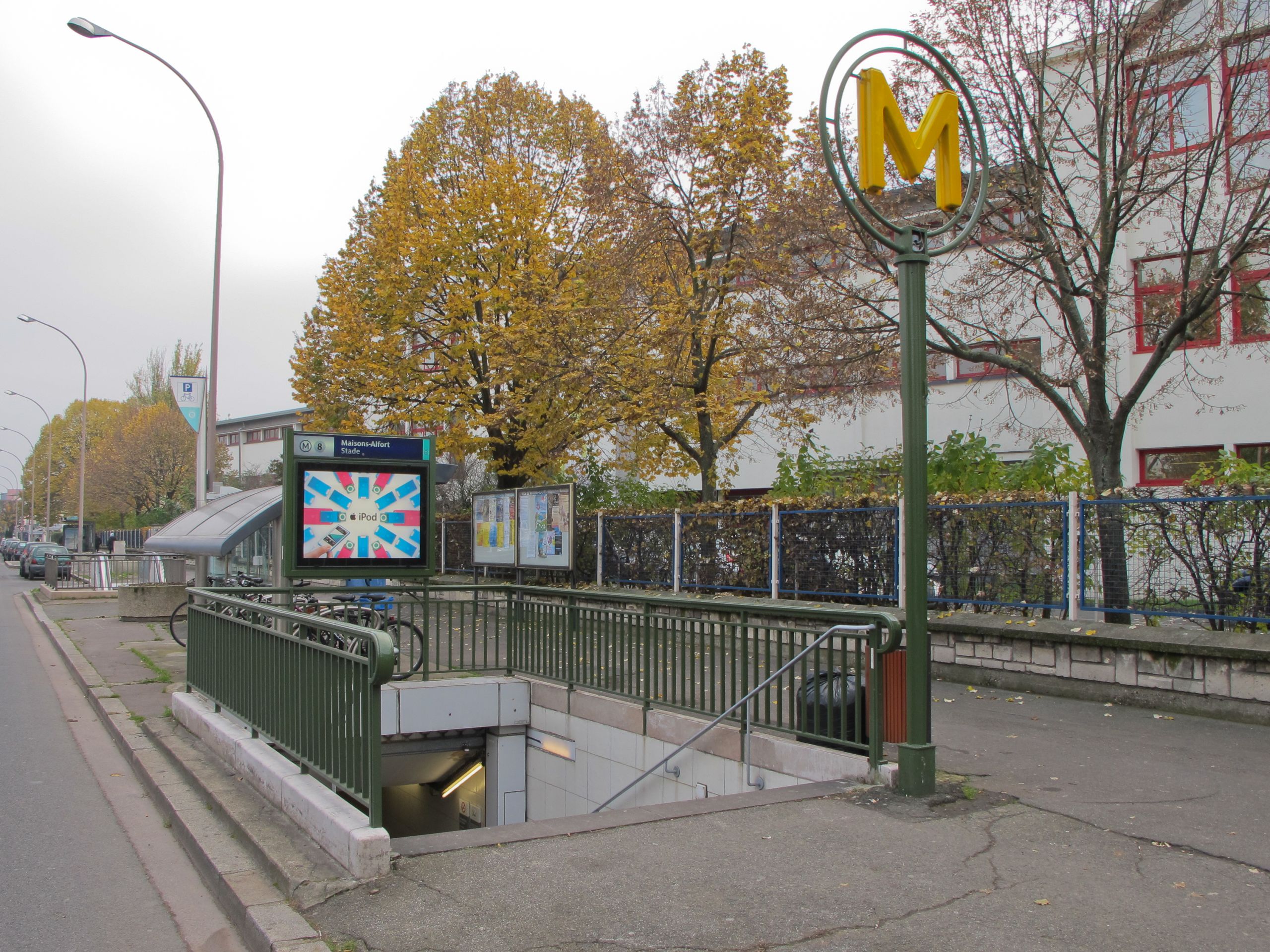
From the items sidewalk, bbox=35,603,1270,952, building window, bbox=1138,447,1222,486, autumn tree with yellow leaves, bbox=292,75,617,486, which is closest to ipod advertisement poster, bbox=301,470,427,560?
sidewalk, bbox=35,603,1270,952

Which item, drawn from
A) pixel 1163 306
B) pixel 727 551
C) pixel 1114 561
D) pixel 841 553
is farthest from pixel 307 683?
pixel 1163 306

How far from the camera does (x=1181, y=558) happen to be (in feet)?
30.9

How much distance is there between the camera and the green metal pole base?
5875mm

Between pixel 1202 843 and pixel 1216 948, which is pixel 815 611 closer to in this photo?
pixel 1202 843

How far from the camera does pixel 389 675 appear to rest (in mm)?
4547

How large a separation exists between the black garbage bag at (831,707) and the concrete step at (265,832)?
130 inches

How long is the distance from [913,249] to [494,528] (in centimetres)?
1340

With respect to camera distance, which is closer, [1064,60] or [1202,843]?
[1202,843]

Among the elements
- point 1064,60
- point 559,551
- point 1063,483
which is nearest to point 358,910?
point 1063,483

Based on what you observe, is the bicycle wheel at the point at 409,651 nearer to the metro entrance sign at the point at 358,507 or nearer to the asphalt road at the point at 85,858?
the metro entrance sign at the point at 358,507

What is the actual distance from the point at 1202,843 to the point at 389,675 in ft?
13.8

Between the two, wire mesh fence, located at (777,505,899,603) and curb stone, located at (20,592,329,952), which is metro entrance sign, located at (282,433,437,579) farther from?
wire mesh fence, located at (777,505,899,603)

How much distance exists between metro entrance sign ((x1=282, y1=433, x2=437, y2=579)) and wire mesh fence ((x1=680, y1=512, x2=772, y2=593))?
5354mm

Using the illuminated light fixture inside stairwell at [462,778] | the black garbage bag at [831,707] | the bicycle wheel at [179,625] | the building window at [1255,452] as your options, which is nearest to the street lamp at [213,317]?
the bicycle wheel at [179,625]
